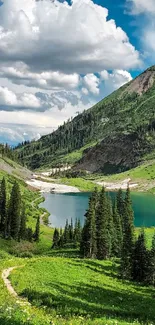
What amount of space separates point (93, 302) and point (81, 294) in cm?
219

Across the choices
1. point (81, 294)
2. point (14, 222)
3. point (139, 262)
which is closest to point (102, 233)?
point (139, 262)

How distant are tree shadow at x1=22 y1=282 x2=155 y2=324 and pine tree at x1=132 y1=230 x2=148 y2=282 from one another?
14.9 m

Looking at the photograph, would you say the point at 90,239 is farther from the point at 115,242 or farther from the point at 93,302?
the point at 93,302

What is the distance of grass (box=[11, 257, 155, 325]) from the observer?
2487cm

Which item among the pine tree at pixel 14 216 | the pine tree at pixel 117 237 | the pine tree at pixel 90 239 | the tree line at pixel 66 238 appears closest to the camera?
the pine tree at pixel 90 239

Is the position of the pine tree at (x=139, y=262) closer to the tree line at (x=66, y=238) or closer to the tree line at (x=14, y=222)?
the tree line at (x=66, y=238)

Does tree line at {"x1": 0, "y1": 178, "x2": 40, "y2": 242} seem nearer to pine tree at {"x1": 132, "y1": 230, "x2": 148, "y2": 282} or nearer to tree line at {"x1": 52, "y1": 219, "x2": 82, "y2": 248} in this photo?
tree line at {"x1": 52, "y1": 219, "x2": 82, "y2": 248}

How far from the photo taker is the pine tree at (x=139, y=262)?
54.1 meters

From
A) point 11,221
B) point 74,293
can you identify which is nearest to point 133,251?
point 74,293

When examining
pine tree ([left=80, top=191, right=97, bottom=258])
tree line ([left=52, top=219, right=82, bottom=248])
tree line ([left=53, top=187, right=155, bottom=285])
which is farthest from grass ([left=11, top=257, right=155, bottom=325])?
tree line ([left=52, top=219, right=82, bottom=248])

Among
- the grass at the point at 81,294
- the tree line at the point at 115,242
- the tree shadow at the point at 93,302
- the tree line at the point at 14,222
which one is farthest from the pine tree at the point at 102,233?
the tree shadow at the point at 93,302

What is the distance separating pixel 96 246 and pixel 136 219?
98.2m

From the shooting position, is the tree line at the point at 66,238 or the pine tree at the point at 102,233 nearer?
the pine tree at the point at 102,233

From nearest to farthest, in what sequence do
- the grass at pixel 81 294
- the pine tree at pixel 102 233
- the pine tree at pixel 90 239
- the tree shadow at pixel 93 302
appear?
the grass at pixel 81 294, the tree shadow at pixel 93 302, the pine tree at pixel 90 239, the pine tree at pixel 102 233
